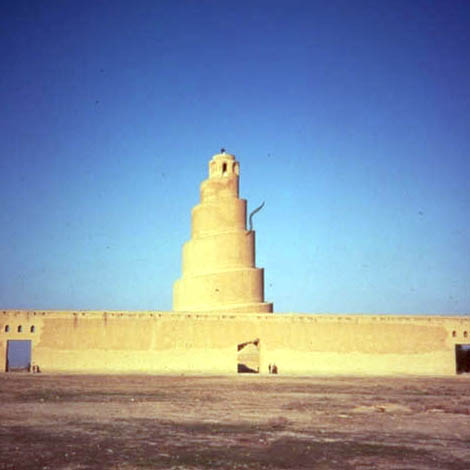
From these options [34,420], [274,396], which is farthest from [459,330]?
[34,420]

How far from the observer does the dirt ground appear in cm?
768

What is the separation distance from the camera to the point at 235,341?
3092 cm

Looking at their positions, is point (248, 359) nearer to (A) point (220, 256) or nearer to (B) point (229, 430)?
(A) point (220, 256)

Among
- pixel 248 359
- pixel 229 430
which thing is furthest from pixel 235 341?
pixel 229 430

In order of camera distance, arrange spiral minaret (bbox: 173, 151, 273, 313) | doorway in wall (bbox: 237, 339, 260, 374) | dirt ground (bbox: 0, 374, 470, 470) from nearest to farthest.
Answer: dirt ground (bbox: 0, 374, 470, 470)
doorway in wall (bbox: 237, 339, 260, 374)
spiral minaret (bbox: 173, 151, 273, 313)

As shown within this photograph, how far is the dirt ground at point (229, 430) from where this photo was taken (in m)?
7.68

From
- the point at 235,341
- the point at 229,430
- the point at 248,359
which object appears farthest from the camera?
the point at 248,359

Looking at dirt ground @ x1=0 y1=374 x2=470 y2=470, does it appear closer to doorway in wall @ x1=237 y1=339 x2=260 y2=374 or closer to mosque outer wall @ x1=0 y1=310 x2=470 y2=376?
mosque outer wall @ x1=0 y1=310 x2=470 y2=376

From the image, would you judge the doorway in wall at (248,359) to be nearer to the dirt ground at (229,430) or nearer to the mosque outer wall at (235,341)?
the mosque outer wall at (235,341)

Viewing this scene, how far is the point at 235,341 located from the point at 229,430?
68.3 feet

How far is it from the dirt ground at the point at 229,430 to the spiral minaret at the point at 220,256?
17.7 metres

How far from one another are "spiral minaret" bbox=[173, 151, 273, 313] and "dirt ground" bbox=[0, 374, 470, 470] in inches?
696

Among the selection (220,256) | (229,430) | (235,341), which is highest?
(220,256)

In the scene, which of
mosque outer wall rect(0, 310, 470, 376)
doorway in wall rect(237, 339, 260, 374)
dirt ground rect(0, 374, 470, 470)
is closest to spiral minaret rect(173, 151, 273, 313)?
doorway in wall rect(237, 339, 260, 374)
